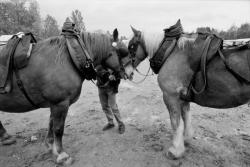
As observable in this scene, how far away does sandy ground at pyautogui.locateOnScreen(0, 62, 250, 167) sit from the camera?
2930 millimetres

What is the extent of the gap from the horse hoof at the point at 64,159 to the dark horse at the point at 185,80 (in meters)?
1.59

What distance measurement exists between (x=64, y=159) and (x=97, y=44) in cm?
187

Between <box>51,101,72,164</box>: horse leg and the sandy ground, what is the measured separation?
157 millimetres

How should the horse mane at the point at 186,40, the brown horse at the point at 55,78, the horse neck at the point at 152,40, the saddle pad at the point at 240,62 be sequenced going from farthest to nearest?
the horse neck at the point at 152,40 < the horse mane at the point at 186,40 < the brown horse at the point at 55,78 < the saddle pad at the point at 240,62

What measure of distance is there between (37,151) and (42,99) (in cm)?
115

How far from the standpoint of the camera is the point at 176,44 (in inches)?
113

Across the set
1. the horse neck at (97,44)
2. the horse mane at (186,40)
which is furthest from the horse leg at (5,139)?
the horse mane at (186,40)

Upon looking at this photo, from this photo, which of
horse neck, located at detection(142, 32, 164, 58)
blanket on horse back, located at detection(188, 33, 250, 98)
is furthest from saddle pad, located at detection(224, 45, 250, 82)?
horse neck, located at detection(142, 32, 164, 58)

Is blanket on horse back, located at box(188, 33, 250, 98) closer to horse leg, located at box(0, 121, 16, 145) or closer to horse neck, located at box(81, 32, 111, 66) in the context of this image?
horse neck, located at box(81, 32, 111, 66)

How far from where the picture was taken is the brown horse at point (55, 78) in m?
2.56

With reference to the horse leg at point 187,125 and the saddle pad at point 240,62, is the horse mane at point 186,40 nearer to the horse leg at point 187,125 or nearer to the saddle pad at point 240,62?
the saddle pad at point 240,62

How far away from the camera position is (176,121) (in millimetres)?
2902

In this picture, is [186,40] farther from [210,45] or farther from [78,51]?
[78,51]

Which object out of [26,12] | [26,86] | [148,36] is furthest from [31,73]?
[26,12]
